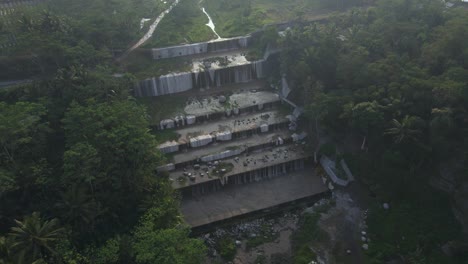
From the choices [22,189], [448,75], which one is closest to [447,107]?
[448,75]

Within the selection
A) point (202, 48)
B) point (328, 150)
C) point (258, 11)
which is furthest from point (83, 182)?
point (258, 11)

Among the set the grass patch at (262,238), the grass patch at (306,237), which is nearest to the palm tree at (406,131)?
the grass patch at (306,237)

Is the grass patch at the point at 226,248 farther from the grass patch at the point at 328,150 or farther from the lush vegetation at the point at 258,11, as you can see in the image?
the lush vegetation at the point at 258,11

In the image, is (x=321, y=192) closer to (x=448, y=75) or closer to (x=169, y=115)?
(x=448, y=75)

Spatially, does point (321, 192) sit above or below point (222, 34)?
below

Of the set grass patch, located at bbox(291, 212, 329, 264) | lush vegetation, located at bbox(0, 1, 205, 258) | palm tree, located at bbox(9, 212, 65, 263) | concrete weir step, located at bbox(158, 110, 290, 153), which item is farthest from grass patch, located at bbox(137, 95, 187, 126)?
grass patch, located at bbox(291, 212, 329, 264)

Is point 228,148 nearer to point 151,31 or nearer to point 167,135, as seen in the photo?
point 167,135

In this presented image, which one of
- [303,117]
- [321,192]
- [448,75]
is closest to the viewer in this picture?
[448,75]
